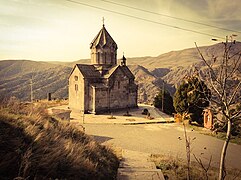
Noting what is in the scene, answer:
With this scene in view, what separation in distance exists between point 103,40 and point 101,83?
20.8 ft

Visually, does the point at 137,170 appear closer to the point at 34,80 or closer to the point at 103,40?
the point at 103,40

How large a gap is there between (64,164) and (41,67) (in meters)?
131

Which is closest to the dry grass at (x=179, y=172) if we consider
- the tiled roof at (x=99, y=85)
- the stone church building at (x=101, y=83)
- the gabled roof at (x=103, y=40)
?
the stone church building at (x=101, y=83)

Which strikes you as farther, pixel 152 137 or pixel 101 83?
pixel 101 83

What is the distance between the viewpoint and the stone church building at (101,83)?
28922 millimetres

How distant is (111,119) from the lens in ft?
84.5

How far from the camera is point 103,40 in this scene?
101 feet

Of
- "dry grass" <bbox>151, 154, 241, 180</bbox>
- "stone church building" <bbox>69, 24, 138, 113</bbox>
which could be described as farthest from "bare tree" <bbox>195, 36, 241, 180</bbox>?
"stone church building" <bbox>69, 24, 138, 113</bbox>

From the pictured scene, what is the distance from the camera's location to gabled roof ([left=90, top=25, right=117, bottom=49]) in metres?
30.8

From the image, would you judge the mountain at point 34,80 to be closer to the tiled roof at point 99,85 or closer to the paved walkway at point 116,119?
the tiled roof at point 99,85

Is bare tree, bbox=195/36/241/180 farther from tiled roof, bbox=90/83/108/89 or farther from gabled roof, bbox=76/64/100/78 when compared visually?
gabled roof, bbox=76/64/100/78

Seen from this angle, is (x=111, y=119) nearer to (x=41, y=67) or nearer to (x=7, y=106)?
(x=7, y=106)

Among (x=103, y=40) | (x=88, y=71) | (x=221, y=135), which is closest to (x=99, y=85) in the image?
(x=88, y=71)

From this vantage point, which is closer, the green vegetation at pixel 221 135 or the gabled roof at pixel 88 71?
the green vegetation at pixel 221 135
